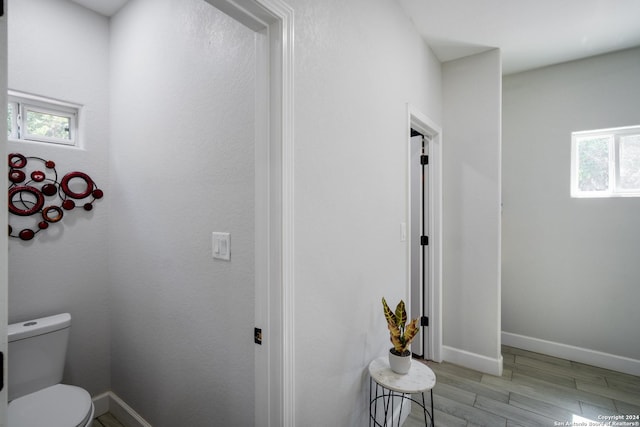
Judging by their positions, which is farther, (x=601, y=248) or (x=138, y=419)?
(x=601, y=248)

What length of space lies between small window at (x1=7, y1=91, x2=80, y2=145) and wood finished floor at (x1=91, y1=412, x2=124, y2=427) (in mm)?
1861

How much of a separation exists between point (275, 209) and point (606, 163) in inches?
131

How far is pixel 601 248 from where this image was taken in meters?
2.73

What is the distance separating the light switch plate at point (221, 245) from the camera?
4.42ft

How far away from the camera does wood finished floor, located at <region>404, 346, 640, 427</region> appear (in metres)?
2.03

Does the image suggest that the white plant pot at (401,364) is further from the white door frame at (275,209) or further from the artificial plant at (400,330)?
the white door frame at (275,209)

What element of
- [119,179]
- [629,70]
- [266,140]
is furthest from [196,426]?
[629,70]

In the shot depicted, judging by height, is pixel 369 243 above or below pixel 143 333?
above

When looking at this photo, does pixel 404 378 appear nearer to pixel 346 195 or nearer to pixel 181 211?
pixel 346 195

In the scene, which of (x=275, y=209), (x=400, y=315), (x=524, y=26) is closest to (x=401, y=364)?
(x=400, y=315)

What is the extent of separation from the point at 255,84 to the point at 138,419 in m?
2.08

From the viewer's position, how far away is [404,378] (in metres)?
1.47

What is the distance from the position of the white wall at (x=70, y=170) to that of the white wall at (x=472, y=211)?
2.84 m

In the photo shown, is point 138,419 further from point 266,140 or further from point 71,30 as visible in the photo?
point 71,30
